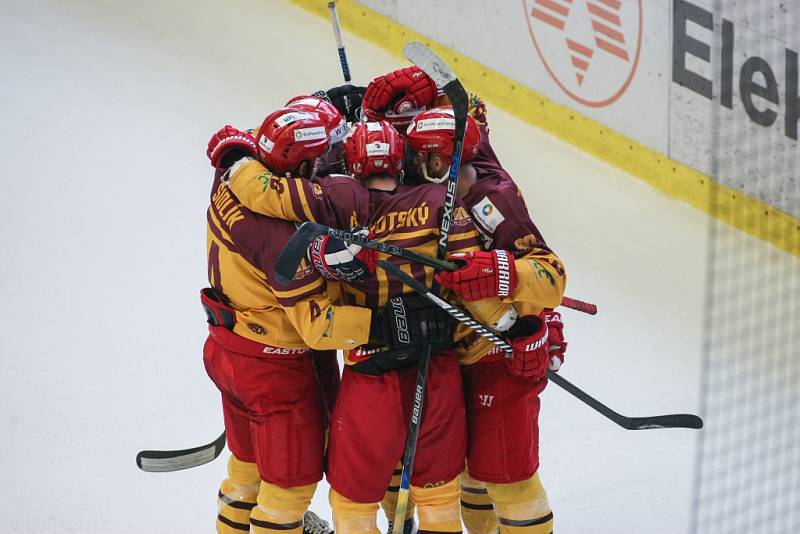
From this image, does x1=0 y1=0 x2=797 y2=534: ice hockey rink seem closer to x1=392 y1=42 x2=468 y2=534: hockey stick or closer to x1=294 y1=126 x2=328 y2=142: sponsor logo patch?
x1=392 y1=42 x2=468 y2=534: hockey stick

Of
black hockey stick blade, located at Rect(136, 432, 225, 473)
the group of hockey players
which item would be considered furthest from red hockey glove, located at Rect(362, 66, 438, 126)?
black hockey stick blade, located at Rect(136, 432, 225, 473)

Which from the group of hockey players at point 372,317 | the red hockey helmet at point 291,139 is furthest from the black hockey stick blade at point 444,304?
the red hockey helmet at point 291,139

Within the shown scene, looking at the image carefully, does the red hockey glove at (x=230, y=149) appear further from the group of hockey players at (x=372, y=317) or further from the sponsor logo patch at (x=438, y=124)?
the sponsor logo patch at (x=438, y=124)

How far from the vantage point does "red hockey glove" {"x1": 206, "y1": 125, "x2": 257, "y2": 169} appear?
308 centimetres

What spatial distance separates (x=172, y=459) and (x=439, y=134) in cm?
131

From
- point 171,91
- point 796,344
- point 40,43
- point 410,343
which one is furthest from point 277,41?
point 410,343

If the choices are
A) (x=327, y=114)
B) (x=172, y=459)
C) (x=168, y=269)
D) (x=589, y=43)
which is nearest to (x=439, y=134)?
(x=327, y=114)

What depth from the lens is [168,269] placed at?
15.8 ft

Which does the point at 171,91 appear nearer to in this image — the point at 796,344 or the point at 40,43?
the point at 40,43

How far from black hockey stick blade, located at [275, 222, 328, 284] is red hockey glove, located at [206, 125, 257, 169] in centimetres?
44

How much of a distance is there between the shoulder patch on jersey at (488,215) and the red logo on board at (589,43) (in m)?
2.93

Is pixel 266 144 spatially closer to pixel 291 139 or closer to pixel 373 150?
pixel 291 139

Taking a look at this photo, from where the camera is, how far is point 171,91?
6.04 m

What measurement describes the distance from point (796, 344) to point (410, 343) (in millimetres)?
2267
